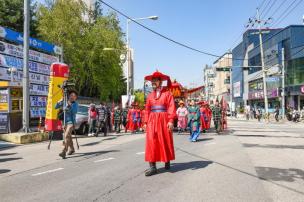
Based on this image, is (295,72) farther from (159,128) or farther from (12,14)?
(159,128)

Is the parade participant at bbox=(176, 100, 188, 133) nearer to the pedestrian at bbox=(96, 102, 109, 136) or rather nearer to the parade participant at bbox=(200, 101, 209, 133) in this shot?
the parade participant at bbox=(200, 101, 209, 133)

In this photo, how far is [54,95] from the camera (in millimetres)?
16172

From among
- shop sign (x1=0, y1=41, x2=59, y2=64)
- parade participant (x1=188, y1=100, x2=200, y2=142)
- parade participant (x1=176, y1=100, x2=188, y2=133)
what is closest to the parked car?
shop sign (x1=0, y1=41, x2=59, y2=64)

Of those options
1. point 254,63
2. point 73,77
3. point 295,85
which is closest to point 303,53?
point 295,85

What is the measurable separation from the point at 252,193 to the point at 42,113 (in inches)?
572

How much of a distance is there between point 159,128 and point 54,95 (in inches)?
374

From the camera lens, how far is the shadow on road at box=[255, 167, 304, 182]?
7.11 meters

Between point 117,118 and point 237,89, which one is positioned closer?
point 117,118

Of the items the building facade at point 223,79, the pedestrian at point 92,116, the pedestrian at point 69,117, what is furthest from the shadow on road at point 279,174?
the building facade at point 223,79

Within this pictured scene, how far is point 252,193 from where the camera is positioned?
584 centimetres

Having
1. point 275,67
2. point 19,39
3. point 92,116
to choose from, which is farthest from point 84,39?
point 275,67

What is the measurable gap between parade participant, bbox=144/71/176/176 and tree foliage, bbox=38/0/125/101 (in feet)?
87.6

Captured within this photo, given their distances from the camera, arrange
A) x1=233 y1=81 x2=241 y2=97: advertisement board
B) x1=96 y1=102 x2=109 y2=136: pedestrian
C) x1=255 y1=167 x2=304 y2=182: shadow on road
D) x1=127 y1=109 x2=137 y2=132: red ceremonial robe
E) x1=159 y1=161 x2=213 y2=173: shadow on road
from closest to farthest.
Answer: x1=255 y1=167 x2=304 y2=182: shadow on road → x1=159 y1=161 x2=213 y2=173: shadow on road → x1=96 y1=102 x2=109 y2=136: pedestrian → x1=127 y1=109 x2=137 y2=132: red ceremonial robe → x1=233 y1=81 x2=241 y2=97: advertisement board

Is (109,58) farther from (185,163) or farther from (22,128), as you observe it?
(185,163)
